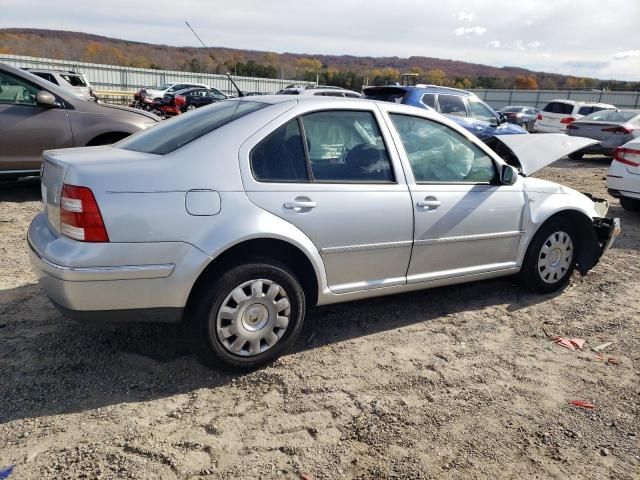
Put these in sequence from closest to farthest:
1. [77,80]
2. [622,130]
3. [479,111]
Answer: [479,111], [622,130], [77,80]

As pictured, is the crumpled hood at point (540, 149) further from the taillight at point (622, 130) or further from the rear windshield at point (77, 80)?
the rear windshield at point (77, 80)

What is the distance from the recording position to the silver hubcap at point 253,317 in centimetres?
302

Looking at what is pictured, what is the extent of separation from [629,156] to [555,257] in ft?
13.2

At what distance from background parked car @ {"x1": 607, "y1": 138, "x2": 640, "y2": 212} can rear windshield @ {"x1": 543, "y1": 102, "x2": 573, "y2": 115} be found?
12050mm

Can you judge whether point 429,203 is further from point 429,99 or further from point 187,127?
point 429,99

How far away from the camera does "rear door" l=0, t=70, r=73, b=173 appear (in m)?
6.43

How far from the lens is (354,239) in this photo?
132 inches

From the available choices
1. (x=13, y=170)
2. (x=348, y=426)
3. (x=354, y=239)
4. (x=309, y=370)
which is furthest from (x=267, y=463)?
(x=13, y=170)

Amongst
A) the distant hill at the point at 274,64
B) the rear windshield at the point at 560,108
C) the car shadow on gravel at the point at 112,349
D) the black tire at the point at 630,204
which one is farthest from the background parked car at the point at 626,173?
the distant hill at the point at 274,64

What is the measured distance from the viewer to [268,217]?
3027 mm

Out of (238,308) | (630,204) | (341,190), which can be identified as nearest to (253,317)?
(238,308)

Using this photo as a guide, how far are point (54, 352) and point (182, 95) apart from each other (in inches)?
893

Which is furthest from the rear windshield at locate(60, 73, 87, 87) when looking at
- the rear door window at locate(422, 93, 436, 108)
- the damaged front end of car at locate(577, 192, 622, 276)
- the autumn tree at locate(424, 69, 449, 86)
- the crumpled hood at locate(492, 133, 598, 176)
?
the autumn tree at locate(424, 69, 449, 86)

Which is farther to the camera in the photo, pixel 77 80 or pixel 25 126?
pixel 77 80
